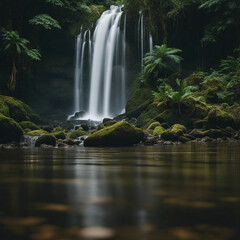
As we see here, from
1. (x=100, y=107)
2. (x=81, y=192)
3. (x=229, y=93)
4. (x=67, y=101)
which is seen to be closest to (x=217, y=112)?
(x=229, y=93)

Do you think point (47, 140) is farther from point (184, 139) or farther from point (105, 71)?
point (105, 71)

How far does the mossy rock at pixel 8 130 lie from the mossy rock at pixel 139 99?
11.2m

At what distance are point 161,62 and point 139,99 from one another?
3081 mm

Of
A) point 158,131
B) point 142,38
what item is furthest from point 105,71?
point 158,131

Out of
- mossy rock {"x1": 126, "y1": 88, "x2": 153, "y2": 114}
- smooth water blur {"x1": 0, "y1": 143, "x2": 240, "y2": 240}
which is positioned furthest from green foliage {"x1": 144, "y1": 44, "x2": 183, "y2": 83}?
smooth water blur {"x1": 0, "y1": 143, "x2": 240, "y2": 240}

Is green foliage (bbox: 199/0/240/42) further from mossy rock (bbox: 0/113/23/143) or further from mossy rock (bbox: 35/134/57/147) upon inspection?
mossy rock (bbox: 0/113/23/143)

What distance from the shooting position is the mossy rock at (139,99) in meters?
24.1

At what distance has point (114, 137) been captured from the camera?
1276 cm

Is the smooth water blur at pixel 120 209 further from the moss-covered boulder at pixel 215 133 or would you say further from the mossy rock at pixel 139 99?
the mossy rock at pixel 139 99

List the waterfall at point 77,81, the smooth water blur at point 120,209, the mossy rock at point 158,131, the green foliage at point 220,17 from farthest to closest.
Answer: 1. the waterfall at point 77,81
2. the green foliage at point 220,17
3. the mossy rock at point 158,131
4. the smooth water blur at point 120,209

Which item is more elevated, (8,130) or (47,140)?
(8,130)

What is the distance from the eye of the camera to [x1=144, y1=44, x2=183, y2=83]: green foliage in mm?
24658

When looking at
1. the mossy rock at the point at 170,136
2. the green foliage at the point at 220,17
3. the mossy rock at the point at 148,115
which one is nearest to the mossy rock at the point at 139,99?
the mossy rock at the point at 148,115

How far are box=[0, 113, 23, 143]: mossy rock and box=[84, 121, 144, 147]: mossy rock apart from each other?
115 inches
